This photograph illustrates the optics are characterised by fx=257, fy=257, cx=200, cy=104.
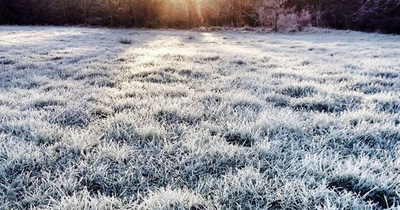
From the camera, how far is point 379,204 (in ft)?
6.62

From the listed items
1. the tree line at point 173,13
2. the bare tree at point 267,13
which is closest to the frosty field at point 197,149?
the tree line at point 173,13

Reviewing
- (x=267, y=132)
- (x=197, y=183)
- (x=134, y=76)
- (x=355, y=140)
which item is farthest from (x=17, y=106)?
(x=355, y=140)

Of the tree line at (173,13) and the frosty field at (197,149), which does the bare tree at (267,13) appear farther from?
the frosty field at (197,149)

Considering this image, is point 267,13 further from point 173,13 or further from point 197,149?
point 197,149

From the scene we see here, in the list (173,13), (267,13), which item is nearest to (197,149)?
(173,13)

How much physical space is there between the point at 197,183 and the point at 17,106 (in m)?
3.55

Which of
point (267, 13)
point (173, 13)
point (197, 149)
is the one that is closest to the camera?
point (197, 149)

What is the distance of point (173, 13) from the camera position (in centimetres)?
4106

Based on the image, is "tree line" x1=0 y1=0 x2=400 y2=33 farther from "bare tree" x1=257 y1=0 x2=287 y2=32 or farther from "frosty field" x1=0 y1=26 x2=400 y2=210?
"frosty field" x1=0 y1=26 x2=400 y2=210

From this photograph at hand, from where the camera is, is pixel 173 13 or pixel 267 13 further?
pixel 267 13

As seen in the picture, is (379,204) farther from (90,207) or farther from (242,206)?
(90,207)

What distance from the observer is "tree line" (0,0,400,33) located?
1601 inches

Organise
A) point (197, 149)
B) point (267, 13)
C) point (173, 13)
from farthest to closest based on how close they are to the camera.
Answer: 1. point (267, 13)
2. point (173, 13)
3. point (197, 149)

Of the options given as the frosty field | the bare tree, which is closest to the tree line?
the bare tree
